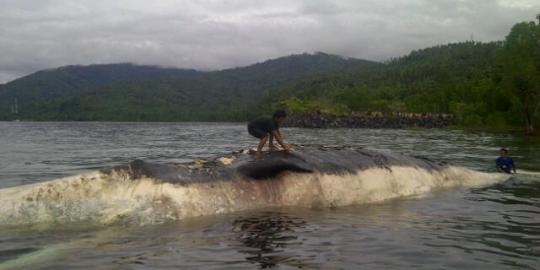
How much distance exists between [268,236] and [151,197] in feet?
6.64

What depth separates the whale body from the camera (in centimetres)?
805

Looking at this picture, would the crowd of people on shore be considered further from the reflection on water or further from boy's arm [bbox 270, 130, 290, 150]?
the reflection on water

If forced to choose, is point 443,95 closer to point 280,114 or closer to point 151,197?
point 280,114

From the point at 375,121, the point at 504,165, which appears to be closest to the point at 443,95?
the point at 375,121

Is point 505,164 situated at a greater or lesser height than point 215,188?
lesser

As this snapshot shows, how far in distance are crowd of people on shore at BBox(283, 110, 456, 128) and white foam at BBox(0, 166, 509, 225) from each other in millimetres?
82565

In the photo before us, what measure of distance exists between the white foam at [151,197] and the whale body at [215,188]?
0.01 metres

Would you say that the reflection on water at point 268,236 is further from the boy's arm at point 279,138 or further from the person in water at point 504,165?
the person in water at point 504,165

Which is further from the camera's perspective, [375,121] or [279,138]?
[375,121]

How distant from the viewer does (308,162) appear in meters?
10.4

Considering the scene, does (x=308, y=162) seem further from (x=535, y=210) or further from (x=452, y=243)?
(x=535, y=210)

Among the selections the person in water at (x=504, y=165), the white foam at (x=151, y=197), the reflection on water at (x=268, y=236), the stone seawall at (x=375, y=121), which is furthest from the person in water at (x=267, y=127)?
the stone seawall at (x=375, y=121)

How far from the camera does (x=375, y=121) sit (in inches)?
3996

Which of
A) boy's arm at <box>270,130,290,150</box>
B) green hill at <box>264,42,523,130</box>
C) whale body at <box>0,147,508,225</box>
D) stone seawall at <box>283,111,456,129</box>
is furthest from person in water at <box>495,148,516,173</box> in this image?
stone seawall at <box>283,111,456,129</box>
